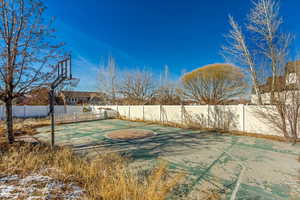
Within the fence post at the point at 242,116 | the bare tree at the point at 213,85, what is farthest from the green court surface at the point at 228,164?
the bare tree at the point at 213,85

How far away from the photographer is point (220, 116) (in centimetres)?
746

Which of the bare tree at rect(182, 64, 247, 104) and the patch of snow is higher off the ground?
the bare tree at rect(182, 64, 247, 104)

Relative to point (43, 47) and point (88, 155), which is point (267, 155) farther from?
point (43, 47)

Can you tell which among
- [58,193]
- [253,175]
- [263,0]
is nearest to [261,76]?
[263,0]

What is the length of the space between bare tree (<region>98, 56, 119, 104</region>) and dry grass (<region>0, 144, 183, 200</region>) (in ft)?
50.1

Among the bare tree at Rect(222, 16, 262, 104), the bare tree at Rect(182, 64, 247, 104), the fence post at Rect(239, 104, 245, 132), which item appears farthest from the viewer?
the bare tree at Rect(182, 64, 247, 104)

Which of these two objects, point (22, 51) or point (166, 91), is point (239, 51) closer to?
point (166, 91)

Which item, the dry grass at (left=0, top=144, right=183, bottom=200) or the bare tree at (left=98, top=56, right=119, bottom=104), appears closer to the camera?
the dry grass at (left=0, top=144, right=183, bottom=200)

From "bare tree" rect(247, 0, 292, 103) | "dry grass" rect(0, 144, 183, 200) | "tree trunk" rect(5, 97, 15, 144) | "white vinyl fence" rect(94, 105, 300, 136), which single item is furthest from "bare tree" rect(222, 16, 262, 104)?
"tree trunk" rect(5, 97, 15, 144)

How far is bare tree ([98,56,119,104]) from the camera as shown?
17.9m

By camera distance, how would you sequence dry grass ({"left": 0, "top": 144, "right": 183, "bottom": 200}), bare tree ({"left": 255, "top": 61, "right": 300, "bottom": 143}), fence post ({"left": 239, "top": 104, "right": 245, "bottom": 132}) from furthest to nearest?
fence post ({"left": 239, "top": 104, "right": 245, "bottom": 132})
bare tree ({"left": 255, "top": 61, "right": 300, "bottom": 143})
dry grass ({"left": 0, "top": 144, "right": 183, "bottom": 200})

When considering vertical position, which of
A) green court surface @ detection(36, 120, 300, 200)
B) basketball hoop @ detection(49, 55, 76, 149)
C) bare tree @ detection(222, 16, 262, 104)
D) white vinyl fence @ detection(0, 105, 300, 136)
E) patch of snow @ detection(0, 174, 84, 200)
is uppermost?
bare tree @ detection(222, 16, 262, 104)

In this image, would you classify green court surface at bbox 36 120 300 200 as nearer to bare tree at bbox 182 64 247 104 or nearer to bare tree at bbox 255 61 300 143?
bare tree at bbox 255 61 300 143

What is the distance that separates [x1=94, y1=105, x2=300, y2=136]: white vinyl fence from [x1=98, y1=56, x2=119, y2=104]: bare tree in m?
8.50
